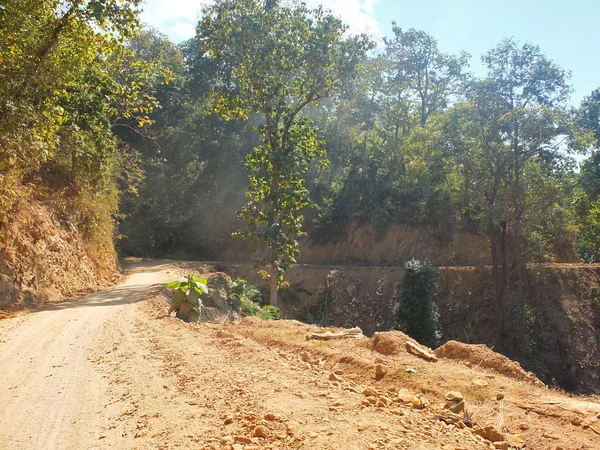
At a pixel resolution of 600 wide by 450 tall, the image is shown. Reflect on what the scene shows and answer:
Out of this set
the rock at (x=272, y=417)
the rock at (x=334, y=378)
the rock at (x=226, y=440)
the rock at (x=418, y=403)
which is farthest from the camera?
the rock at (x=334, y=378)

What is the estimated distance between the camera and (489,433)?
Result: 436cm

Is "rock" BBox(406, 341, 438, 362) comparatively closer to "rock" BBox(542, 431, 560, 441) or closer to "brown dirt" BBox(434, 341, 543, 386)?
"brown dirt" BBox(434, 341, 543, 386)

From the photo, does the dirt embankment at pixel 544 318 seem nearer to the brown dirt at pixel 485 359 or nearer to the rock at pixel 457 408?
the brown dirt at pixel 485 359

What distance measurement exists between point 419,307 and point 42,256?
44.4 feet

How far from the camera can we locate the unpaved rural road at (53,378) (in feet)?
15.1

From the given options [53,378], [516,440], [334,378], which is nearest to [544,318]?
[334,378]

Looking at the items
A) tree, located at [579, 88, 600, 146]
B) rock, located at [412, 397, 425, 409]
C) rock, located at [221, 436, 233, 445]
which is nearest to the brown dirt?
rock, located at [412, 397, 425, 409]

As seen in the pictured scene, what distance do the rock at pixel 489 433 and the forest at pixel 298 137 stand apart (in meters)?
9.27

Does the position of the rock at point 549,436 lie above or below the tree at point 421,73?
below

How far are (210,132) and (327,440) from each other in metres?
36.4

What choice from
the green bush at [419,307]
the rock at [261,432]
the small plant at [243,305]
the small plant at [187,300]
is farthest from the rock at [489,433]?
the green bush at [419,307]

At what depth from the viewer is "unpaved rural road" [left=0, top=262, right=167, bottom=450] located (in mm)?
4609

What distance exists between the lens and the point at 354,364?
664 centimetres

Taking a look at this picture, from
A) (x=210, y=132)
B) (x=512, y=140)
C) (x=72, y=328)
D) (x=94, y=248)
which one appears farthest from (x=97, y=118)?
(x=210, y=132)
